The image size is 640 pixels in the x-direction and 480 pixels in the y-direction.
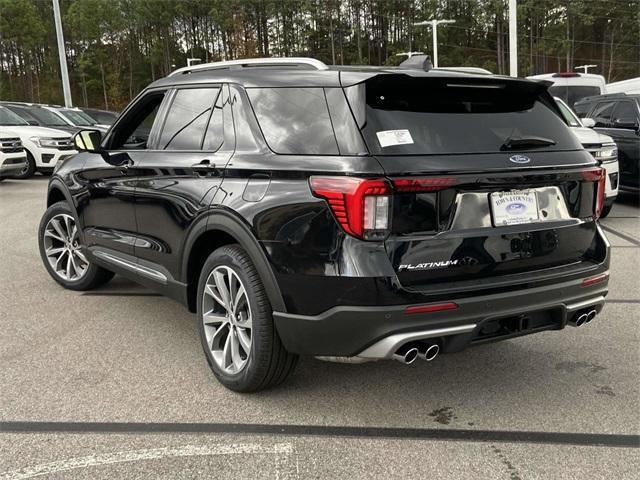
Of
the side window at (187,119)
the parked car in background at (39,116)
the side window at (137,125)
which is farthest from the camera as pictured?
the parked car in background at (39,116)

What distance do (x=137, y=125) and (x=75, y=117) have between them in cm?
1440

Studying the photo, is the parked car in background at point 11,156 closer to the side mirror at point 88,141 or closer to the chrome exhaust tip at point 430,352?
the side mirror at point 88,141

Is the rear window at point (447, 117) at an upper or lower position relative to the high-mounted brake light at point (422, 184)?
upper

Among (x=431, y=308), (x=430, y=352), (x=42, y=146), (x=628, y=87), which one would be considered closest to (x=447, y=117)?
(x=431, y=308)

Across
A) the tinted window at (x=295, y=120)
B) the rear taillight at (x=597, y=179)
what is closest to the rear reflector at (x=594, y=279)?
the rear taillight at (x=597, y=179)

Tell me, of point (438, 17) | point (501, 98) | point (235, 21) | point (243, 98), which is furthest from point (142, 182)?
point (438, 17)

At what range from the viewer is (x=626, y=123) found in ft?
33.2

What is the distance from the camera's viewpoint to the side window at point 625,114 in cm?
1008

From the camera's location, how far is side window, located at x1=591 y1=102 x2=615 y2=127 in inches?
425

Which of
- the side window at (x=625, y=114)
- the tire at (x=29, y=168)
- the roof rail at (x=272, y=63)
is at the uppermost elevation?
the roof rail at (x=272, y=63)

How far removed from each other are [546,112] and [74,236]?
12.8ft

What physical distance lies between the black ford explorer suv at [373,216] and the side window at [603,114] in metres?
8.18

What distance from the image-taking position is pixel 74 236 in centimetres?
547

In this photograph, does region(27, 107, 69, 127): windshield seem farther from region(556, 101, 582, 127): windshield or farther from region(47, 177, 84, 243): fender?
region(556, 101, 582, 127): windshield
